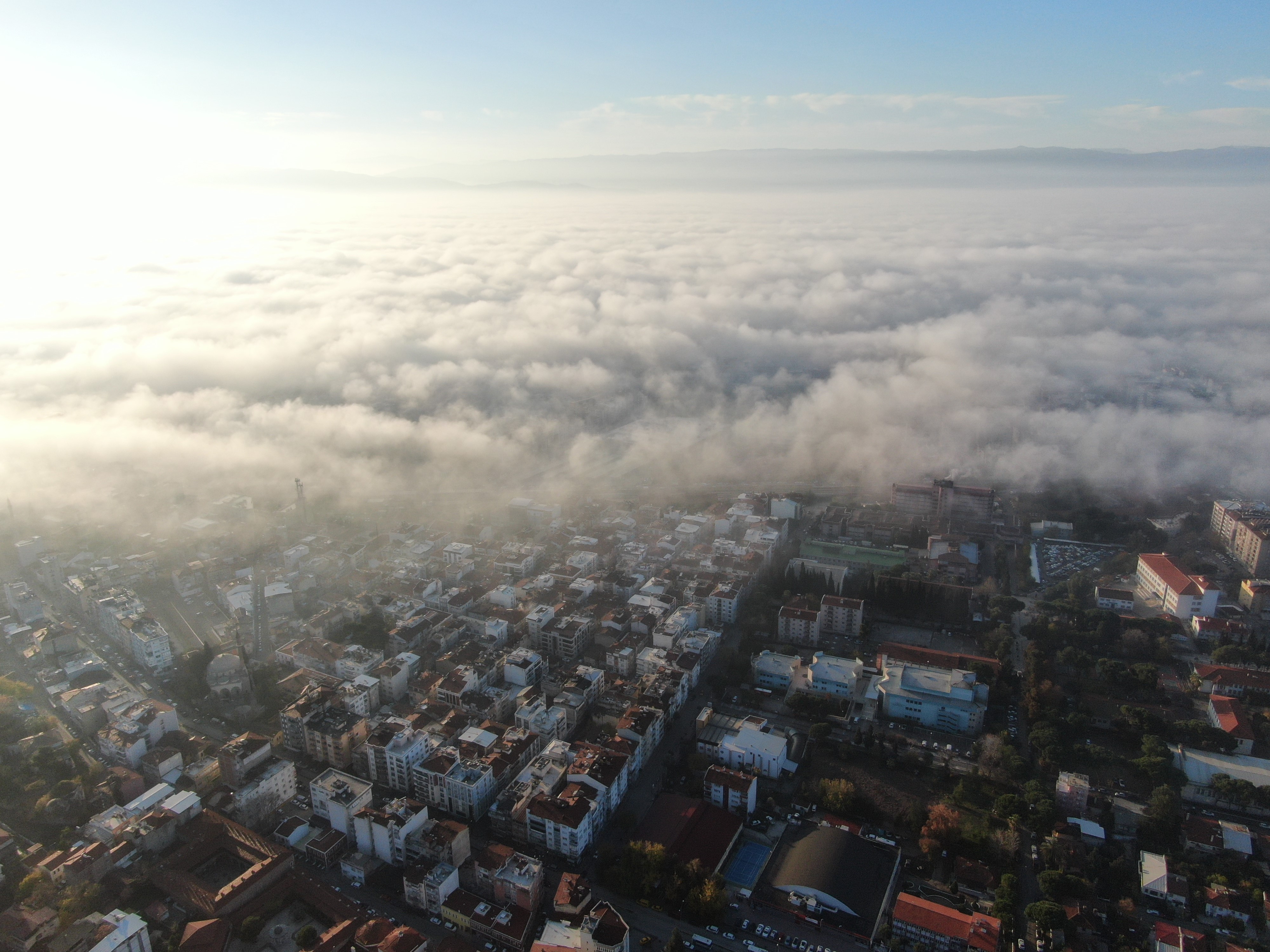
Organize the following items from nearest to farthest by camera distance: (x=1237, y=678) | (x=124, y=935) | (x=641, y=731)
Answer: (x=124, y=935) < (x=641, y=731) < (x=1237, y=678)

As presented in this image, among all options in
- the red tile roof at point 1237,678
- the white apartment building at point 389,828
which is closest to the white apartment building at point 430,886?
the white apartment building at point 389,828

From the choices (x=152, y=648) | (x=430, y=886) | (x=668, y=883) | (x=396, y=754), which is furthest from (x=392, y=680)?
(x=668, y=883)

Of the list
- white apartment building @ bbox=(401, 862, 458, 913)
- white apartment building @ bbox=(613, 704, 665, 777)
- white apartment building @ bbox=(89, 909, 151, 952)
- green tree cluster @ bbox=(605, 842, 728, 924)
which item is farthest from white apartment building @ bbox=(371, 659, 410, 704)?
green tree cluster @ bbox=(605, 842, 728, 924)

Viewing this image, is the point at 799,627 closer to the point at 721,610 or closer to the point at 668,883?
the point at 721,610

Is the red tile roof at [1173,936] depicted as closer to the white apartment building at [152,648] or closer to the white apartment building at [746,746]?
the white apartment building at [746,746]

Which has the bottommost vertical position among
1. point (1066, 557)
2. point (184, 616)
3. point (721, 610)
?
point (1066, 557)

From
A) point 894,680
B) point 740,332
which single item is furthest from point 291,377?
point 894,680
